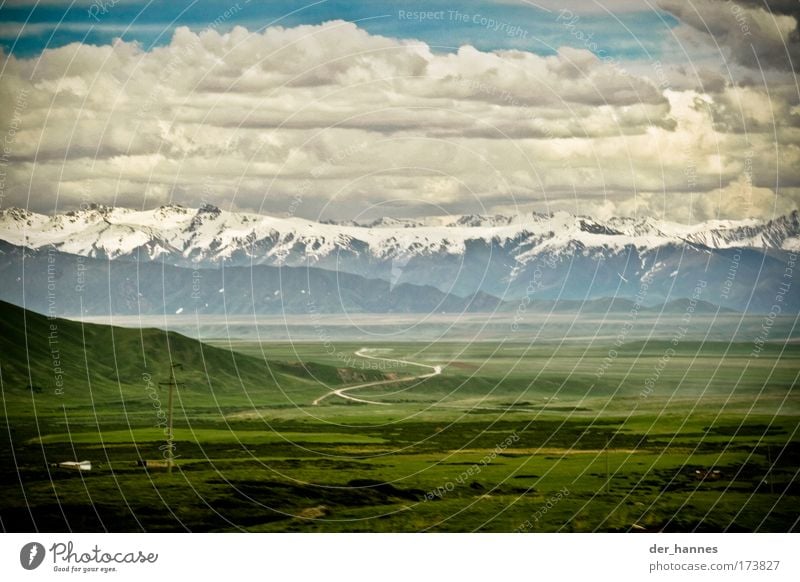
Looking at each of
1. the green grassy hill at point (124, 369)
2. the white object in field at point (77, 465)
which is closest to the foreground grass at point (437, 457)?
the white object in field at point (77, 465)

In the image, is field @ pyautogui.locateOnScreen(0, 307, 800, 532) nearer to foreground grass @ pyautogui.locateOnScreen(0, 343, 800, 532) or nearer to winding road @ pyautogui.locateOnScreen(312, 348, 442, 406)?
foreground grass @ pyautogui.locateOnScreen(0, 343, 800, 532)

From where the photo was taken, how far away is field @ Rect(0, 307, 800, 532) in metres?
81.6

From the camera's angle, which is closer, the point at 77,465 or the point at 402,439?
the point at 77,465

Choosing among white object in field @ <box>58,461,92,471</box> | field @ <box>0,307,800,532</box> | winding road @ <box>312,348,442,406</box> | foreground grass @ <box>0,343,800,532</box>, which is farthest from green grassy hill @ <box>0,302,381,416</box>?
white object in field @ <box>58,461,92,471</box>

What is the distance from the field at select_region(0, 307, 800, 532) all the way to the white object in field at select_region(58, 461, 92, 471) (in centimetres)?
122

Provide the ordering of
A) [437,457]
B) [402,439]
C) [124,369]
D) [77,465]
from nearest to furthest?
[77,465]
[437,457]
[402,439]
[124,369]

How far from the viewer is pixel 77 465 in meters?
89.4

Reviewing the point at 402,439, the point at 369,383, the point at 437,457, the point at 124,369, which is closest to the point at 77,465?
the point at 437,457

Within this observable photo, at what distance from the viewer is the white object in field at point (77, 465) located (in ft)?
291

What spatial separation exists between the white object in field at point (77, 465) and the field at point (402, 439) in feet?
4.01

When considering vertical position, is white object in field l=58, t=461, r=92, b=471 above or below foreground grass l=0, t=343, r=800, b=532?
above

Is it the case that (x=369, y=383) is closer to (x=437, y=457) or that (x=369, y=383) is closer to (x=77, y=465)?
(x=437, y=457)

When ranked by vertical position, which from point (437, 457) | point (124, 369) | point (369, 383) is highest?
point (124, 369)

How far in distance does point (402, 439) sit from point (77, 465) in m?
28.0
